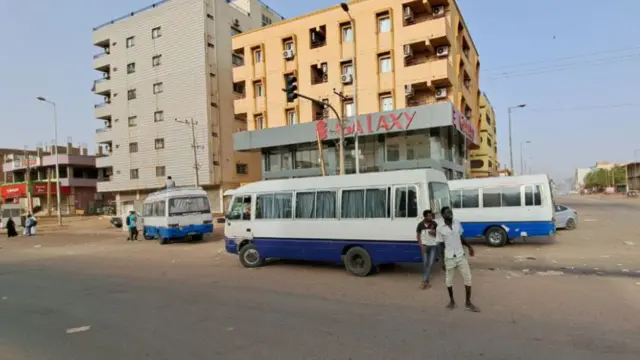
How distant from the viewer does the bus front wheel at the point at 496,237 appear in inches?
571

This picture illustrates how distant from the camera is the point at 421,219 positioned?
889 cm

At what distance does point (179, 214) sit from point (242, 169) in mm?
24790

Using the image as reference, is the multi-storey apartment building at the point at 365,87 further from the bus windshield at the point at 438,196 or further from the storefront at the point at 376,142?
the bus windshield at the point at 438,196

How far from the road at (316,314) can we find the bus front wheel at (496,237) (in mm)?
3005

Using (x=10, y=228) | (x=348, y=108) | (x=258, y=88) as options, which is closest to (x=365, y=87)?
(x=348, y=108)

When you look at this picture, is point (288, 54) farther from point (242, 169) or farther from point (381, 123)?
point (242, 169)

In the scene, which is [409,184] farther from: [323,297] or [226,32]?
[226,32]

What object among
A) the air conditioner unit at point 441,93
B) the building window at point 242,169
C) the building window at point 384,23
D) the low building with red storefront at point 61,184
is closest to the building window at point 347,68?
the building window at point 384,23

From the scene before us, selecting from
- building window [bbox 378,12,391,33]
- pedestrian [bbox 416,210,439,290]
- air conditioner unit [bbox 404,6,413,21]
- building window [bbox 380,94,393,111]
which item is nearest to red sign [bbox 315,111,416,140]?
building window [bbox 380,94,393,111]

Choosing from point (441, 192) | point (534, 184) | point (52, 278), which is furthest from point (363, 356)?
point (534, 184)

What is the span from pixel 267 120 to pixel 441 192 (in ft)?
80.6

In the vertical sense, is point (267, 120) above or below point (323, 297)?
above

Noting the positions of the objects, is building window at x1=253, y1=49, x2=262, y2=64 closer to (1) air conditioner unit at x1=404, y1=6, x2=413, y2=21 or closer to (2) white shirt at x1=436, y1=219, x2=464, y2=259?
(1) air conditioner unit at x1=404, y1=6, x2=413, y2=21

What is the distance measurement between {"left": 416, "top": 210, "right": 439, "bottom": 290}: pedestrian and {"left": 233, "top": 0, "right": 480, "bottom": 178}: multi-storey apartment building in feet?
50.2
